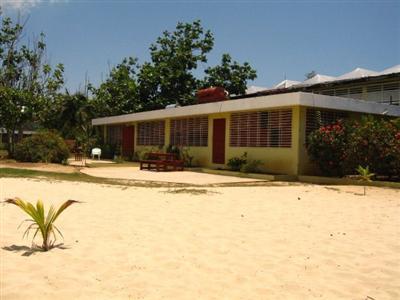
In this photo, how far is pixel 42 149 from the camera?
803 inches

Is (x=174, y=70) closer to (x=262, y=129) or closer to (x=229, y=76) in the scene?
(x=229, y=76)

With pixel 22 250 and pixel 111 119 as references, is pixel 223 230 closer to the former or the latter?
pixel 22 250

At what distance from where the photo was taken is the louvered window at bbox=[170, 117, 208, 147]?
830 inches

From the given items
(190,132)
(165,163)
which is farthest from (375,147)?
(190,132)

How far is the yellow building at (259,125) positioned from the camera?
51.7 ft

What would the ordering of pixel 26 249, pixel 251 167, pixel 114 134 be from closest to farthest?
pixel 26 249
pixel 251 167
pixel 114 134

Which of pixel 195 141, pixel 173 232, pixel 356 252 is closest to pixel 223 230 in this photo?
pixel 173 232

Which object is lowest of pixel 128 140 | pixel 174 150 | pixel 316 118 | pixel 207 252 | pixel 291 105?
pixel 207 252

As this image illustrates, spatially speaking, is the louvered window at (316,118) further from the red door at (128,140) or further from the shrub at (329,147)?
the red door at (128,140)

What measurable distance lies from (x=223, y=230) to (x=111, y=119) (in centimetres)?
2405

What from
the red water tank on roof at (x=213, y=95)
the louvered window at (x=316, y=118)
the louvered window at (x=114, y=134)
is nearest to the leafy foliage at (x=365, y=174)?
the louvered window at (x=316, y=118)

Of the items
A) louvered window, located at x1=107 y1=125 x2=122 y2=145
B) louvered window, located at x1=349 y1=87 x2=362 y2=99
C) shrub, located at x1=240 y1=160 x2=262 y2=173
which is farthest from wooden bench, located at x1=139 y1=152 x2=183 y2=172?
louvered window, located at x1=107 y1=125 x2=122 y2=145

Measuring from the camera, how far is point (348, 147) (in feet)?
46.5

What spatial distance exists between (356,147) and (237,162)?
512cm
